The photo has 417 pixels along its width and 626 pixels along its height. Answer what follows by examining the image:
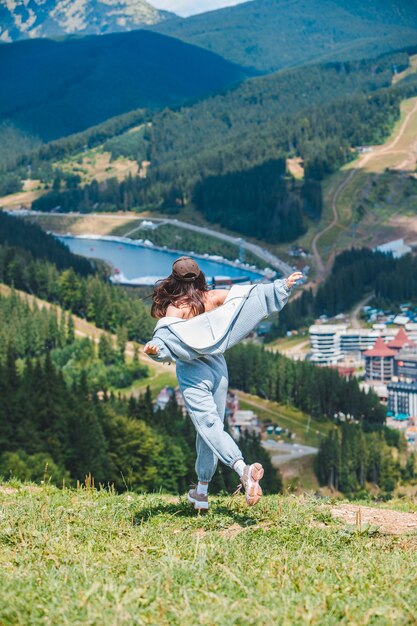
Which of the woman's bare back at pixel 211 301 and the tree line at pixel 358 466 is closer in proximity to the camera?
the woman's bare back at pixel 211 301

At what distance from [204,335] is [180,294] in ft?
2.47

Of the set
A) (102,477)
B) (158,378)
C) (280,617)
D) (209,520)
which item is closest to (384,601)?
(280,617)

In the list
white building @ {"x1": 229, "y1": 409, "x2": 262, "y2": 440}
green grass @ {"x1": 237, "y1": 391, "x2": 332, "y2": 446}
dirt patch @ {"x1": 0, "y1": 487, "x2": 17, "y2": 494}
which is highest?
dirt patch @ {"x1": 0, "y1": 487, "x2": 17, "y2": 494}

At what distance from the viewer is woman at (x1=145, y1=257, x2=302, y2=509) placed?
474 inches

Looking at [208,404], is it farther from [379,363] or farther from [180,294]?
[379,363]

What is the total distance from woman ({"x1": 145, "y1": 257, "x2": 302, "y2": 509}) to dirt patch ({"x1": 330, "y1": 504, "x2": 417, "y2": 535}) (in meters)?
1.60

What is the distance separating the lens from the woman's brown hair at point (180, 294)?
12.6 metres

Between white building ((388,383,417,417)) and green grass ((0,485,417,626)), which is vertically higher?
green grass ((0,485,417,626))

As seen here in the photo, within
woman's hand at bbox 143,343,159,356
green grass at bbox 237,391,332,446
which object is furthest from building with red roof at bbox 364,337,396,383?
woman's hand at bbox 143,343,159,356

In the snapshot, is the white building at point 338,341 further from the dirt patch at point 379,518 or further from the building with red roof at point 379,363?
the dirt patch at point 379,518

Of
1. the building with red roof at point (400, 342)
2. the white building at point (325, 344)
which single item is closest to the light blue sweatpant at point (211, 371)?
the white building at point (325, 344)

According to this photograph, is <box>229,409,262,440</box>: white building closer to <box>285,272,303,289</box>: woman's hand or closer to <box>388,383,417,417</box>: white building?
<box>388,383,417,417</box>: white building

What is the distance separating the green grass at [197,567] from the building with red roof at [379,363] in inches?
4121

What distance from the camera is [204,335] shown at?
12.1 metres
